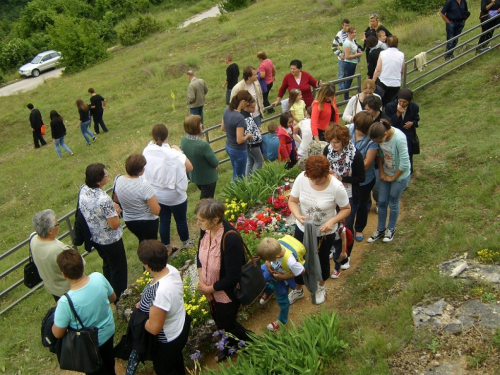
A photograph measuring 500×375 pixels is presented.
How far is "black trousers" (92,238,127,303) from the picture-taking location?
224 inches

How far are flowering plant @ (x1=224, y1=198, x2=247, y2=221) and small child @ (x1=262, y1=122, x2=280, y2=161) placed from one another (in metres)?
1.25

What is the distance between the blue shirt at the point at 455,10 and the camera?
11.8 metres

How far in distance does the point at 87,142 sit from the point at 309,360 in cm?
1352

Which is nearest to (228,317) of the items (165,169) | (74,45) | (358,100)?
(165,169)

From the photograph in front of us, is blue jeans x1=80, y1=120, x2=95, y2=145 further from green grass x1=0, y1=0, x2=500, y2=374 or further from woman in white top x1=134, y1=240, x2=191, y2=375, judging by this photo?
woman in white top x1=134, y1=240, x2=191, y2=375

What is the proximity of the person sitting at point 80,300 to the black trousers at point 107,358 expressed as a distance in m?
0.11

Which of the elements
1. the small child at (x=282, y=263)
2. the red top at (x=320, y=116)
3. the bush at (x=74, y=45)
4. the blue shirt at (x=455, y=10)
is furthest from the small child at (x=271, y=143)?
the bush at (x=74, y=45)

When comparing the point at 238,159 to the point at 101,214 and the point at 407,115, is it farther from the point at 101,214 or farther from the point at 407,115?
the point at 101,214

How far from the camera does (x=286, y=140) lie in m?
8.05

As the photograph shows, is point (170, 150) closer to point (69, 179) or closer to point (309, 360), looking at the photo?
point (309, 360)

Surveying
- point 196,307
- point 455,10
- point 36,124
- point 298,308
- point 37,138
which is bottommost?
point 37,138

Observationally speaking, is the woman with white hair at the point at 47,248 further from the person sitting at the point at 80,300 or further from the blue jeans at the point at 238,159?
the blue jeans at the point at 238,159

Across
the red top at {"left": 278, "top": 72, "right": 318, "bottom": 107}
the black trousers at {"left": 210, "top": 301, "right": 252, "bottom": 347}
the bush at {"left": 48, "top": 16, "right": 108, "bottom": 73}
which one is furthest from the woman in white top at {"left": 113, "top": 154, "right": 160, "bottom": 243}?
the bush at {"left": 48, "top": 16, "right": 108, "bottom": 73}

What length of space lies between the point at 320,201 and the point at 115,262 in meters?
2.73
